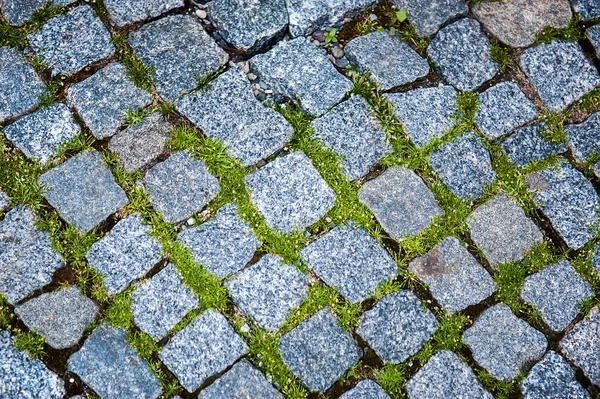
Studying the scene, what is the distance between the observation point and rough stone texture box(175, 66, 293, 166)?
3.02 meters

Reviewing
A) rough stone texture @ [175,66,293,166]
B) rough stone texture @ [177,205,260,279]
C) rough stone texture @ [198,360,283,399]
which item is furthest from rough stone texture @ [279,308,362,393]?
rough stone texture @ [175,66,293,166]

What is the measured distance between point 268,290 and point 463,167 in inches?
44.5

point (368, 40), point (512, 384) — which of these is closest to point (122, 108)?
point (368, 40)

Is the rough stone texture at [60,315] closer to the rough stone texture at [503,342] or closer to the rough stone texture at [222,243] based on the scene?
the rough stone texture at [222,243]

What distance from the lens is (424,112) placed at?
314cm

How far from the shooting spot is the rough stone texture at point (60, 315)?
109 inches

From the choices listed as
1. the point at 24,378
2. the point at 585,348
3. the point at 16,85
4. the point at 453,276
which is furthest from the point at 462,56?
the point at 24,378

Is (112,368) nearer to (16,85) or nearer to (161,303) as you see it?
(161,303)

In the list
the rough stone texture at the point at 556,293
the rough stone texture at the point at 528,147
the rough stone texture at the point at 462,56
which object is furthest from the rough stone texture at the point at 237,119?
the rough stone texture at the point at 556,293

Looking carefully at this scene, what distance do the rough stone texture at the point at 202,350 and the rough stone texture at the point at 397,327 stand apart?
58 centimetres

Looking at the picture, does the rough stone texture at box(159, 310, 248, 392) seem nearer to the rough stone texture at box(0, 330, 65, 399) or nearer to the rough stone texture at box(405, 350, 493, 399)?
the rough stone texture at box(0, 330, 65, 399)

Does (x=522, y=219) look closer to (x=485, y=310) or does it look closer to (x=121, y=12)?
(x=485, y=310)

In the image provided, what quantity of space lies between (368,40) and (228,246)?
127 centimetres

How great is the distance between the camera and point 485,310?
2971 mm
